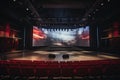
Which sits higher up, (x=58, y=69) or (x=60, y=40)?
(x=60, y=40)

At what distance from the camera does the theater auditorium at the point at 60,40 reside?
Result: 7887 millimetres

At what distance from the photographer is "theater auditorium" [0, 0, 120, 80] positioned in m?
7.89

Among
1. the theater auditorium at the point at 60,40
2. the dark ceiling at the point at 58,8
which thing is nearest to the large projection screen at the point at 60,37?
the theater auditorium at the point at 60,40

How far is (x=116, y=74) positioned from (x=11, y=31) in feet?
57.7

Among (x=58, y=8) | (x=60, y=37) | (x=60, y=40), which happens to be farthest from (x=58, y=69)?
(x=60, y=40)

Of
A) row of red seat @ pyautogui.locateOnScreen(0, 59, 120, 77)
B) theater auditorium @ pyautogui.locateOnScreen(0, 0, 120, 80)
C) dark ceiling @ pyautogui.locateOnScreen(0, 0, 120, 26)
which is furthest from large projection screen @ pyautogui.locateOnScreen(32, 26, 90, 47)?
row of red seat @ pyautogui.locateOnScreen(0, 59, 120, 77)

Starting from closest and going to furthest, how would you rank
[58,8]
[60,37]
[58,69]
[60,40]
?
[58,69] → [58,8] → [60,37] → [60,40]

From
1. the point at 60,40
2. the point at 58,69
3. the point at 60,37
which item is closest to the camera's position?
the point at 58,69

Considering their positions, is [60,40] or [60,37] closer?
[60,37]

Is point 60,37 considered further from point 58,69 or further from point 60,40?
point 58,69

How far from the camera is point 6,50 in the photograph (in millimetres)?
20094

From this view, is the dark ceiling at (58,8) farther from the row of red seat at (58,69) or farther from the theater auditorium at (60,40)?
the row of red seat at (58,69)

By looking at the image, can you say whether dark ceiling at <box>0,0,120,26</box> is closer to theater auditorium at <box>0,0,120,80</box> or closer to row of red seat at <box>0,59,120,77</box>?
theater auditorium at <box>0,0,120,80</box>

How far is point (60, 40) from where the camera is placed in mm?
38812
